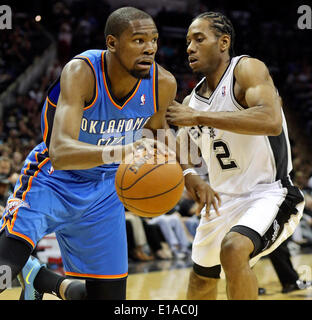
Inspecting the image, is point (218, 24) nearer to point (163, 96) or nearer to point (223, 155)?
point (163, 96)

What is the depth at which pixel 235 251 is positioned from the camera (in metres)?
3.14

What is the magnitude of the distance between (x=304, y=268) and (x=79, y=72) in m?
5.19

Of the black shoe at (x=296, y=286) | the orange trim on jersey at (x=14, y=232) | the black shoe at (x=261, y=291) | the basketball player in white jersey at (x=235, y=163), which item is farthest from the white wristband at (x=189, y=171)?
the black shoe at (x=296, y=286)

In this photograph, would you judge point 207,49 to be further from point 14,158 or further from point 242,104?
point 14,158

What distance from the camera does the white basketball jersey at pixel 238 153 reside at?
11.9 feet

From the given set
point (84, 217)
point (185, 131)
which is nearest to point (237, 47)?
point (185, 131)

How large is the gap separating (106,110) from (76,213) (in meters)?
0.65

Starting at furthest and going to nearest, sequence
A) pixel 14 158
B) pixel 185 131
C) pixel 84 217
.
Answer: pixel 14 158 < pixel 185 131 < pixel 84 217

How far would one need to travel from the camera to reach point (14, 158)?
7.68 metres

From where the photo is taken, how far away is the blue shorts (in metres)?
3.03

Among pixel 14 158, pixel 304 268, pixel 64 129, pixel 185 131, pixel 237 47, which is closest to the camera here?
pixel 64 129

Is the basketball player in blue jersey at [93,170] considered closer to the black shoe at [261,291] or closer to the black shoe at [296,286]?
the black shoe at [261,291]

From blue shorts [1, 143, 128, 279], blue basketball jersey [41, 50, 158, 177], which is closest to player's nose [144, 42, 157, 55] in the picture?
blue basketball jersey [41, 50, 158, 177]

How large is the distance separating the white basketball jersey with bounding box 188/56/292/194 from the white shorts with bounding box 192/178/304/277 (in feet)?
0.22
